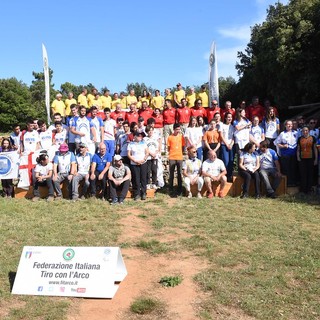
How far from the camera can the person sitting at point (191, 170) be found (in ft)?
33.9

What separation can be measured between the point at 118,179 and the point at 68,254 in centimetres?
471

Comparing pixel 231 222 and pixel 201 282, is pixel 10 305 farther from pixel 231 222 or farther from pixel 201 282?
pixel 231 222

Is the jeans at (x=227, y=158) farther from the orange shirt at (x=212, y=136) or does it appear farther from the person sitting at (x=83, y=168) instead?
the person sitting at (x=83, y=168)

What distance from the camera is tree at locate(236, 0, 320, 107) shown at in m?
24.4

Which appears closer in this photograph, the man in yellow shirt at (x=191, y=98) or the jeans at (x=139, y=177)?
the jeans at (x=139, y=177)

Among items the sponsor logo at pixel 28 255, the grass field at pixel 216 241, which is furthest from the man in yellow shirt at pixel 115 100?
the sponsor logo at pixel 28 255

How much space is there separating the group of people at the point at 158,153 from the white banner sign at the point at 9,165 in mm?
354

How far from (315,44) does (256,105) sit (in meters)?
14.8

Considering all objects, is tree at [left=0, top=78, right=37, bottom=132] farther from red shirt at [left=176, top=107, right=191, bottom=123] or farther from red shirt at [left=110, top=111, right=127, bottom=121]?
red shirt at [left=176, top=107, right=191, bottom=123]

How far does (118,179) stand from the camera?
1002 cm

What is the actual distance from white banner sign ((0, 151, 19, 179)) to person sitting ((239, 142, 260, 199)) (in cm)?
560

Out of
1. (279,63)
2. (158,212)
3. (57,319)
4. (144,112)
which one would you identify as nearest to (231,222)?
(158,212)

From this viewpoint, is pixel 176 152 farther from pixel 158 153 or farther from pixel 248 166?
pixel 248 166

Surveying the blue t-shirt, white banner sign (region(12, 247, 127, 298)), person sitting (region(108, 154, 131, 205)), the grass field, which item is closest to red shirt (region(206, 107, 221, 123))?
the grass field
